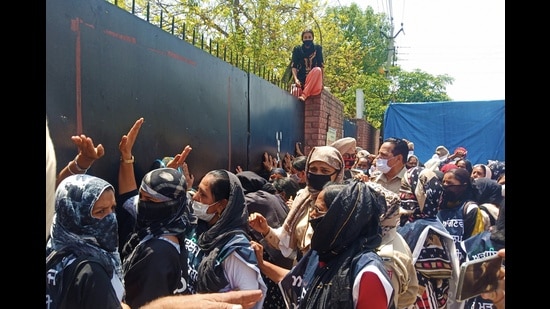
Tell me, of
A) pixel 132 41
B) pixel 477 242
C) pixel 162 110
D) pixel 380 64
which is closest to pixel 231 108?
pixel 162 110

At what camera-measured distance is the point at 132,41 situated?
9.91 feet

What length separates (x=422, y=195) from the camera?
133 inches

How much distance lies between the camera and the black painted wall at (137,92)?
7.90 ft

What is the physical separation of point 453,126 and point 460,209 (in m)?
8.81

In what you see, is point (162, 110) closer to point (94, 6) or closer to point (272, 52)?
point (94, 6)

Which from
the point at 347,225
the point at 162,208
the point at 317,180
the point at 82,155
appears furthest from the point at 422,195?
the point at 82,155

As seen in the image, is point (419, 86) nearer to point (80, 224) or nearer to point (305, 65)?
point (305, 65)

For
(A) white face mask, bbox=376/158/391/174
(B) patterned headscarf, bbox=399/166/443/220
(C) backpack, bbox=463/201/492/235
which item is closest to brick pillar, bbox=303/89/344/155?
(A) white face mask, bbox=376/158/391/174

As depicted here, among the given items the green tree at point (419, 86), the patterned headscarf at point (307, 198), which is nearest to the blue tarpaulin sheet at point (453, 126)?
the patterned headscarf at point (307, 198)

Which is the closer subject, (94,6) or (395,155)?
(94,6)

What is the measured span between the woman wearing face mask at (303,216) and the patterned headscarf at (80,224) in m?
1.19

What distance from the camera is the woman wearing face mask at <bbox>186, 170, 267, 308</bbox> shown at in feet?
7.88

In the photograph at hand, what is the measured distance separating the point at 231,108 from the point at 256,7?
27.3ft

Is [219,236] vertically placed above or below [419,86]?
below
